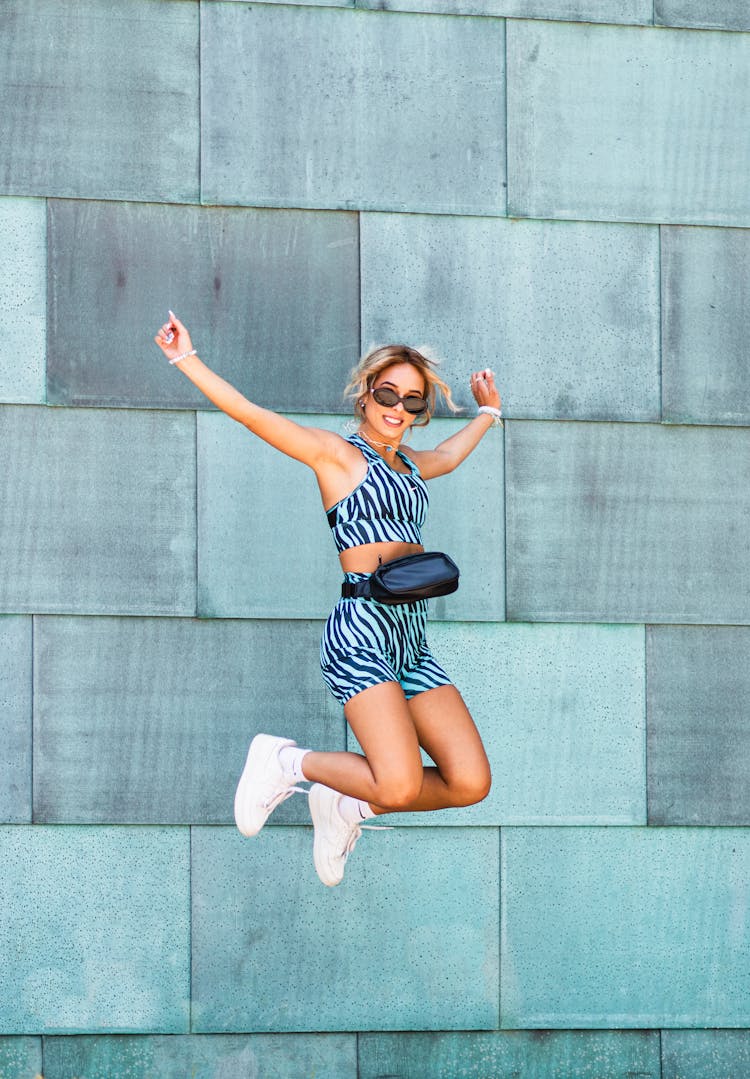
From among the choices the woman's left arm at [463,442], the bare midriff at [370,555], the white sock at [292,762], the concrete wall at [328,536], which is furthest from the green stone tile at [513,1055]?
the woman's left arm at [463,442]

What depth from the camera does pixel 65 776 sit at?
617 cm

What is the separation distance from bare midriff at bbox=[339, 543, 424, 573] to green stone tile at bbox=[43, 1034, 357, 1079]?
2.20 meters

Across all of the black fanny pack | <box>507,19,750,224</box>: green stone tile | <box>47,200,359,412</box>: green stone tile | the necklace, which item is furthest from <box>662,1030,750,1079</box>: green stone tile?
<box>507,19,750,224</box>: green stone tile

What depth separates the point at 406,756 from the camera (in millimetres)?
5008

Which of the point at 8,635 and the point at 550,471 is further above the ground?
the point at 550,471

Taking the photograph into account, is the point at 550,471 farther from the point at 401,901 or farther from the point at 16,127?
the point at 16,127

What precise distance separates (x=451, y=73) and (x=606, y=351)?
4.75 ft

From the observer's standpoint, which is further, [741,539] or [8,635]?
[741,539]

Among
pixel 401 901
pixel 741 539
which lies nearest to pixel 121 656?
pixel 401 901

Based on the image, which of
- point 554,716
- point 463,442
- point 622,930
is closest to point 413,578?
point 463,442

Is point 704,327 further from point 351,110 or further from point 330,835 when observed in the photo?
point 330,835

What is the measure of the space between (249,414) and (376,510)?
0.59 meters

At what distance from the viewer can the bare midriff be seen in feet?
17.4

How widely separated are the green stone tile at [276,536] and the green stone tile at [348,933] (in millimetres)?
1005
